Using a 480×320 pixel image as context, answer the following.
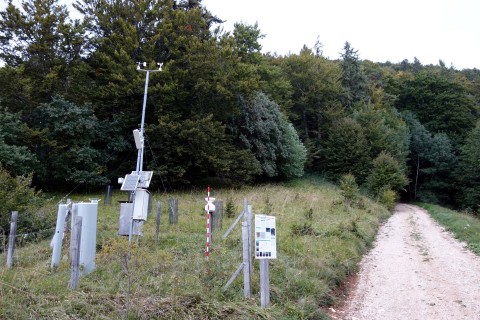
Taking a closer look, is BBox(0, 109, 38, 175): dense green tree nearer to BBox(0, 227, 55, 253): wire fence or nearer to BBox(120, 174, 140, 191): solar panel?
BBox(0, 227, 55, 253): wire fence

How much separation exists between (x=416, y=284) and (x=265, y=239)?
16.4 ft

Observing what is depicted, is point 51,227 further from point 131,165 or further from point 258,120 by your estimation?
point 258,120

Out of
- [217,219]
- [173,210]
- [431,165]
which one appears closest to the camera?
[217,219]

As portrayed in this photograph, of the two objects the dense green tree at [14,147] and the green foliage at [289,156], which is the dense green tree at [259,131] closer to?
the green foliage at [289,156]

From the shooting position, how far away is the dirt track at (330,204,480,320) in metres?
6.81

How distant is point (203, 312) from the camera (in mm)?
5070

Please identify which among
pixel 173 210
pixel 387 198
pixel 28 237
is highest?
pixel 173 210

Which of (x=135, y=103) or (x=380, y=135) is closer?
(x=135, y=103)

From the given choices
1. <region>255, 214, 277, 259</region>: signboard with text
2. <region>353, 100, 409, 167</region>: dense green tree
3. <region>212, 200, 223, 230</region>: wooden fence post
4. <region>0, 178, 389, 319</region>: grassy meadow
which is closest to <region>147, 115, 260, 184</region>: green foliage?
<region>212, 200, 223, 230</region>: wooden fence post

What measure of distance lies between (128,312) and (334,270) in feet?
17.3

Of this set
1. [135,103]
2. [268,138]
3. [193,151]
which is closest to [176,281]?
[193,151]

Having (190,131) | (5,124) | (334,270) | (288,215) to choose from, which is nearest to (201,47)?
(190,131)

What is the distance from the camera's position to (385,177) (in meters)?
34.1

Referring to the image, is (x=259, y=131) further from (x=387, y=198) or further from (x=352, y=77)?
(x=352, y=77)
